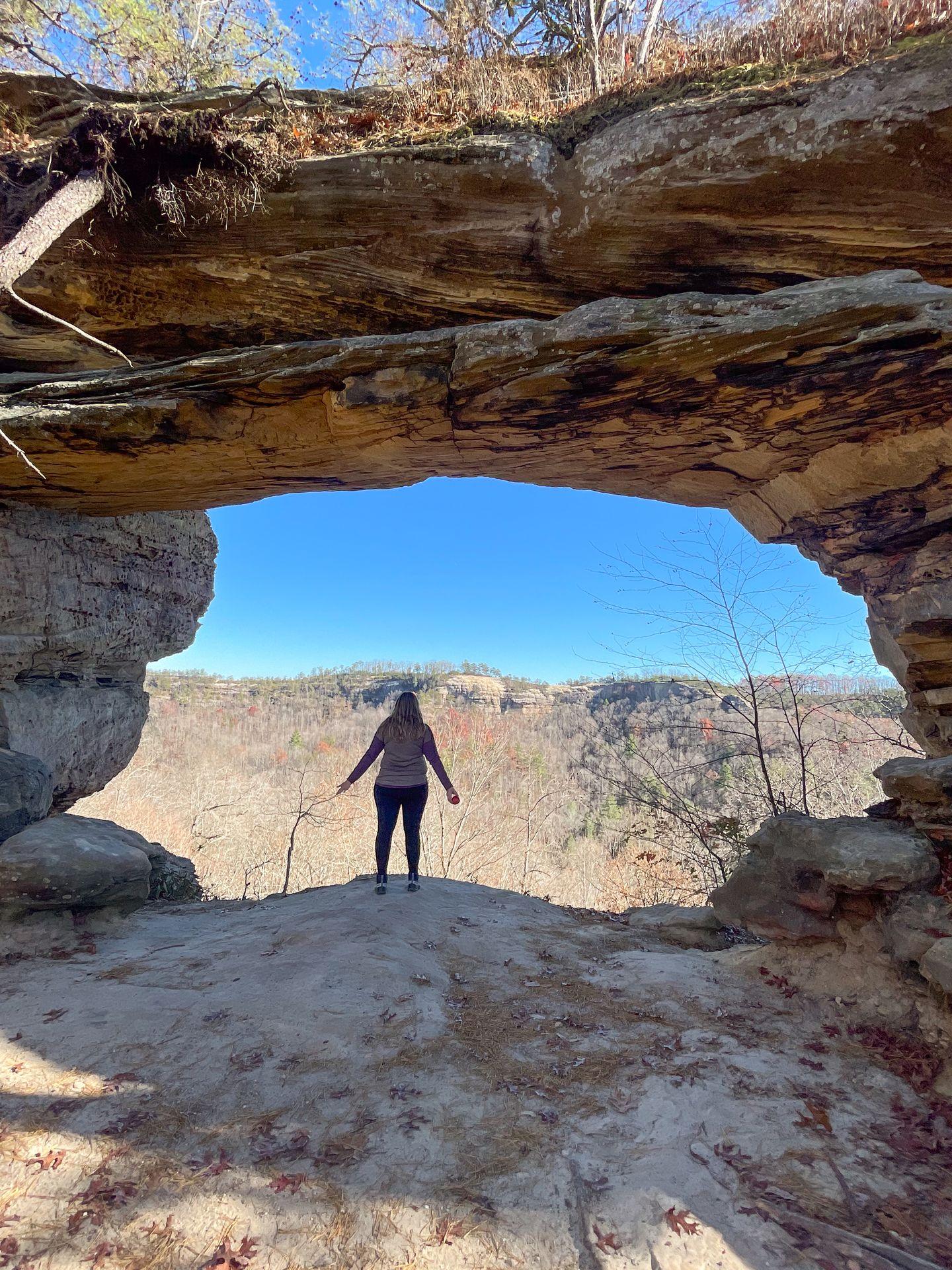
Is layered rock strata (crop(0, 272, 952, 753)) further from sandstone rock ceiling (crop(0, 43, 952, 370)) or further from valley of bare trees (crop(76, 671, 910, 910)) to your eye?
valley of bare trees (crop(76, 671, 910, 910))

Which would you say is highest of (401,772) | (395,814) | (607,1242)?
(401,772)

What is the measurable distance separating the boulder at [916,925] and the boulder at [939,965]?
0.34ft

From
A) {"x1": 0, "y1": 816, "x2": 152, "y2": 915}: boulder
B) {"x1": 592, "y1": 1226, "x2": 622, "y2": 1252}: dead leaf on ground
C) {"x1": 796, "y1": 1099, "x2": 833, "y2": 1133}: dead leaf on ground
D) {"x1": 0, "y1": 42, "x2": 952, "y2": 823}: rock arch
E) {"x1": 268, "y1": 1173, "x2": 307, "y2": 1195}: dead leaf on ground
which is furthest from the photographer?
{"x1": 0, "y1": 816, "x2": 152, "y2": 915}: boulder

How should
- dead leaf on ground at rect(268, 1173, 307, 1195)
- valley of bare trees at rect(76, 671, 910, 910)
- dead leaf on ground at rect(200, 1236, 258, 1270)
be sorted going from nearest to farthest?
dead leaf on ground at rect(200, 1236, 258, 1270)
dead leaf on ground at rect(268, 1173, 307, 1195)
valley of bare trees at rect(76, 671, 910, 910)

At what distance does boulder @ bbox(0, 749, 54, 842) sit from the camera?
17.4ft

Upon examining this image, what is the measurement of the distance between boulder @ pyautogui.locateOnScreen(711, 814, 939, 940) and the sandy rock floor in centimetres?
32

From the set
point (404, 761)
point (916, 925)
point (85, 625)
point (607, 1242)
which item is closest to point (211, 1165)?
point (607, 1242)

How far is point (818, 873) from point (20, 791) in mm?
7070

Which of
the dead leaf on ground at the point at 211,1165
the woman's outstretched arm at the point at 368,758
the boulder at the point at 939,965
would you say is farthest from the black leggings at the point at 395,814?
the boulder at the point at 939,965

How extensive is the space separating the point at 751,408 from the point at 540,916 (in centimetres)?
518

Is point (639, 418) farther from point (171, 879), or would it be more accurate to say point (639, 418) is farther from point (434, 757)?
point (171, 879)

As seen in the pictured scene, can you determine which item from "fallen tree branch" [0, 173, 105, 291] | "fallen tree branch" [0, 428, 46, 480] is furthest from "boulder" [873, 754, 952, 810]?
"fallen tree branch" [0, 173, 105, 291]

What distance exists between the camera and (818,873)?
4152mm

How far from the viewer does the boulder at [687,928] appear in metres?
5.35
